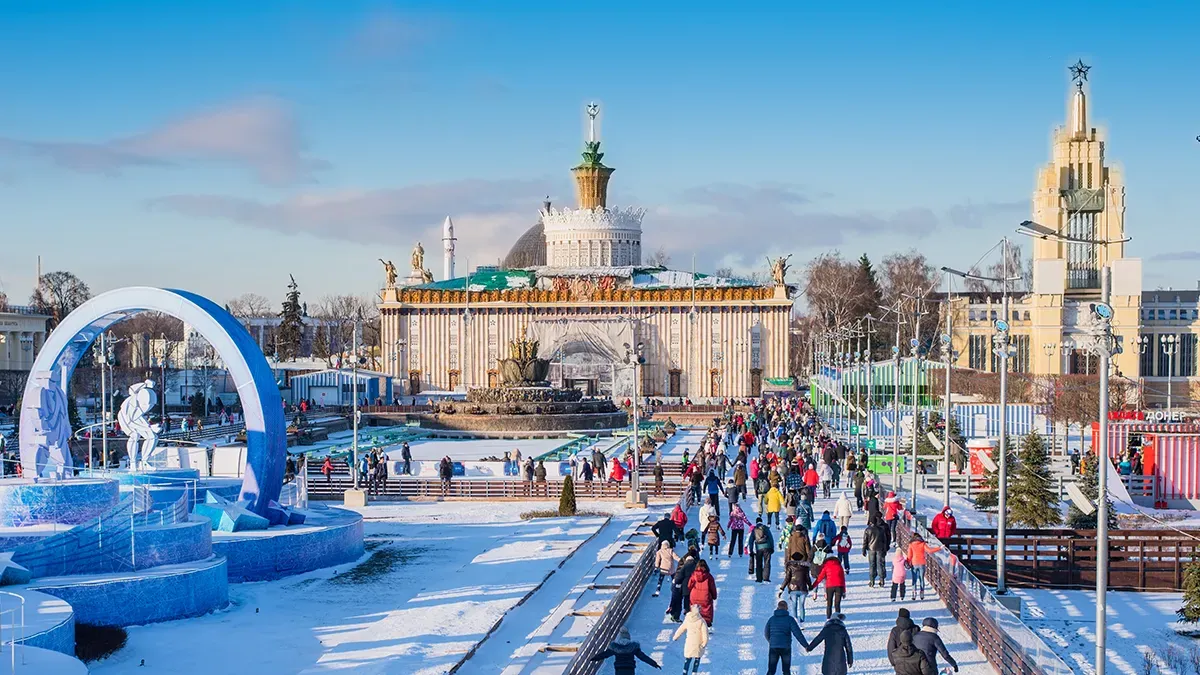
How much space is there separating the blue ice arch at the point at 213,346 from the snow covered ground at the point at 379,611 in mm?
2123

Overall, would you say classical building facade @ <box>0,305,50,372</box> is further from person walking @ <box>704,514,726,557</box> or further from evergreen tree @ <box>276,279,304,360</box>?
person walking @ <box>704,514,726,557</box>

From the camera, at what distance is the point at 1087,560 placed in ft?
64.8

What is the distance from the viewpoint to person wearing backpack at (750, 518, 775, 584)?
59.8ft

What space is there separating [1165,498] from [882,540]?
13696 mm

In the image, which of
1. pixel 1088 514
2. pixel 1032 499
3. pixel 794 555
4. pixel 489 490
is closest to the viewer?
pixel 794 555

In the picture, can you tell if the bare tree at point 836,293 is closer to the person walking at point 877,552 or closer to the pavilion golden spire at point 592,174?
the pavilion golden spire at point 592,174

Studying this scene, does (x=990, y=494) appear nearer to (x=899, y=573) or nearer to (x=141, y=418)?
(x=899, y=573)

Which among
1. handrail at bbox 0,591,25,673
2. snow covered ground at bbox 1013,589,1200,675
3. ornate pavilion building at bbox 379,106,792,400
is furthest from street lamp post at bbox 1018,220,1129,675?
ornate pavilion building at bbox 379,106,792,400

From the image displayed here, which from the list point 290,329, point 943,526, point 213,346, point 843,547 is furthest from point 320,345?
point 843,547

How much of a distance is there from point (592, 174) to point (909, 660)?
72631 millimetres

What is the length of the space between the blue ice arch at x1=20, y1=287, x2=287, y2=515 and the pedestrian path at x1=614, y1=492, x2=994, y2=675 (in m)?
6.78

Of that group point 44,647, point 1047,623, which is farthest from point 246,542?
point 1047,623

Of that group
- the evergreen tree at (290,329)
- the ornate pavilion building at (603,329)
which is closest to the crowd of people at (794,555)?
the ornate pavilion building at (603,329)

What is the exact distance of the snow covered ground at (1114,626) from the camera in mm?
14969
